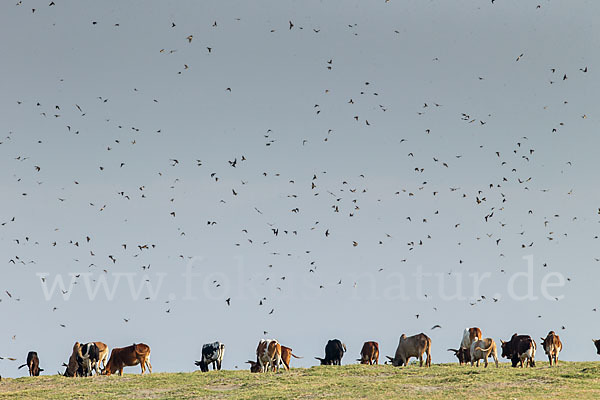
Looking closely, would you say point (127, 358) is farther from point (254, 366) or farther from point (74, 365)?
point (254, 366)

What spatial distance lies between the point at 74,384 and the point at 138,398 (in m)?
6.69

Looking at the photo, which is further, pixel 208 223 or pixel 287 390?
pixel 208 223

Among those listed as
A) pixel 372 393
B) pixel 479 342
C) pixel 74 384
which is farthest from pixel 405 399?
pixel 74 384

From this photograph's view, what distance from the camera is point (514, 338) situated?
4466cm

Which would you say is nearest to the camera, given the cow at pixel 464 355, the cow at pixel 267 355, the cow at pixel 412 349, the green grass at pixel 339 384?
the green grass at pixel 339 384

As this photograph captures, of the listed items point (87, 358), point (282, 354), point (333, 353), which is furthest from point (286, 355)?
point (87, 358)

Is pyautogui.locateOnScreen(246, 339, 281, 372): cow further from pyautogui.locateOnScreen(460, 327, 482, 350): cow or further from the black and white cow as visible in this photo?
pyautogui.locateOnScreen(460, 327, 482, 350): cow

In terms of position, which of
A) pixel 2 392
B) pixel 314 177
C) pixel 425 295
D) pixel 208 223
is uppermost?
pixel 314 177

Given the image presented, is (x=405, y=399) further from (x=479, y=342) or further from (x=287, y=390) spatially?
(x=479, y=342)

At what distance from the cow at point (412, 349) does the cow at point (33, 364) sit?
20402 mm

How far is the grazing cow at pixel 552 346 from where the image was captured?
141ft

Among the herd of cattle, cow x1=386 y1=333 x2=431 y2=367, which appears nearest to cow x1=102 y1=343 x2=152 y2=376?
the herd of cattle

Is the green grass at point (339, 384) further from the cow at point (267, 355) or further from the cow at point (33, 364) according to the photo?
the cow at point (33, 364)

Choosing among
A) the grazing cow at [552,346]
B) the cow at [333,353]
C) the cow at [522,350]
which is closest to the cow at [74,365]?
the cow at [333,353]
